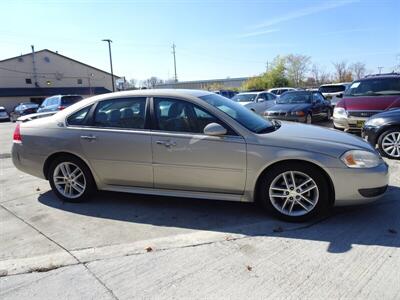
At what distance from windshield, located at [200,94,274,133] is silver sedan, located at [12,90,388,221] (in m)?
0.02

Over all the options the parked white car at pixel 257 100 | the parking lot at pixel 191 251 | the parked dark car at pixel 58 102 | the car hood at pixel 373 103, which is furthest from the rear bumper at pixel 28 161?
the parked dark car at pixel 58 102

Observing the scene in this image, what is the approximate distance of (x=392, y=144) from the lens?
659 centimetres

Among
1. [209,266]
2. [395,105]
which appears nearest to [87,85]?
[395,105]

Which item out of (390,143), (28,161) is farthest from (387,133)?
(28,161)

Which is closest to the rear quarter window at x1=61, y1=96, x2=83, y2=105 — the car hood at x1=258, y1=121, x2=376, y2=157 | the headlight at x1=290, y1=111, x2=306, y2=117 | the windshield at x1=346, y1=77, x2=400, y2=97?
the headlight at x1=290, y1=111, x2=306, y2=117

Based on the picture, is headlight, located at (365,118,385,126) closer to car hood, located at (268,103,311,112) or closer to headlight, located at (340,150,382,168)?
headlight, located at (340,150,382,168)

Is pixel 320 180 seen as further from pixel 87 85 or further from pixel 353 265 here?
pixel 87 85

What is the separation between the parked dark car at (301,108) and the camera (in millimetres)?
11625

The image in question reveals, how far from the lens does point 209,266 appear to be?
306 centimetres

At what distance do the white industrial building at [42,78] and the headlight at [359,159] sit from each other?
4934cm

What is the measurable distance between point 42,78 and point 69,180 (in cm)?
5018

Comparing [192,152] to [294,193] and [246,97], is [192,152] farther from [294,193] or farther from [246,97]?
[246,97]

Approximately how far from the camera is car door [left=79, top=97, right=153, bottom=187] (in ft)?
14.1

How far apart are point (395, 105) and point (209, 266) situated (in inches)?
291
